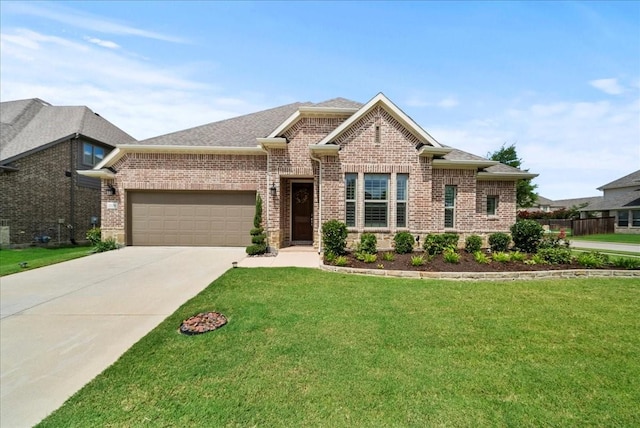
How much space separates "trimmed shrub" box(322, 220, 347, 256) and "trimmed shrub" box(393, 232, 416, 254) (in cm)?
178

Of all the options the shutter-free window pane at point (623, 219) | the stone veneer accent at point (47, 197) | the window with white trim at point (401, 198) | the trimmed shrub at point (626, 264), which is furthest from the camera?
the shutter-free window pane at point (623, 219)

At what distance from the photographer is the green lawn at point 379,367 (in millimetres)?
2594

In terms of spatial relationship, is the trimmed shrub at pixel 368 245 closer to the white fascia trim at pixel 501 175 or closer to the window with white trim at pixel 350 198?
the window with white trim at pixel 350 198

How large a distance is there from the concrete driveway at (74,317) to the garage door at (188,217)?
9.27ft

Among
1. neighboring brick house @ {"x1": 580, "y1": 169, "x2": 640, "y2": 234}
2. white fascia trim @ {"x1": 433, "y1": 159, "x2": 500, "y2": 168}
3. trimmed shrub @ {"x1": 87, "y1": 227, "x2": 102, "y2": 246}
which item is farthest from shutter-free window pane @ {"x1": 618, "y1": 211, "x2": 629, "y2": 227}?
trimmed shrub @ {"x1": 87, "y1": 227, "x2": 102, "y2": 246}

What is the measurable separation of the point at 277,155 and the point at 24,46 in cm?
744

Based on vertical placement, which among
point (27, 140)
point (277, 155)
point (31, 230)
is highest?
point (27, 140)

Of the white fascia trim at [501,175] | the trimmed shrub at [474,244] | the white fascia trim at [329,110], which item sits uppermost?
the white fascia trim at [329,110]

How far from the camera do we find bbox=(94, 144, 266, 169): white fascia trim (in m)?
11.8

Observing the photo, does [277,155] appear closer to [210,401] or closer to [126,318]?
[126,318]

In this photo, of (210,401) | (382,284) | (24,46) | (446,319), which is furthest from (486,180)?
(24,46)

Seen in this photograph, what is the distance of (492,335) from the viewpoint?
417 cm

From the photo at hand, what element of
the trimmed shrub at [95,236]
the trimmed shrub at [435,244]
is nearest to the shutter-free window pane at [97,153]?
the trimmed shrub at [95,236]

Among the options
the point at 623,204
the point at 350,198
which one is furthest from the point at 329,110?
the point at 623,204
